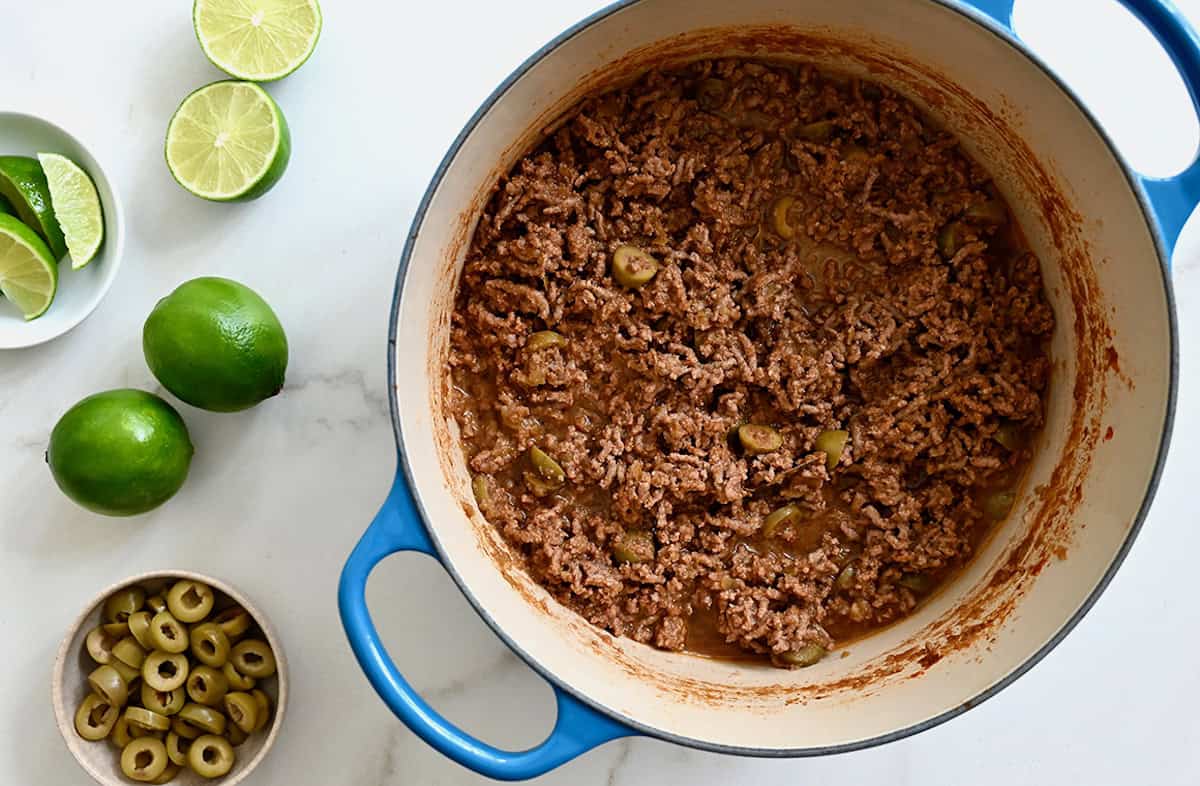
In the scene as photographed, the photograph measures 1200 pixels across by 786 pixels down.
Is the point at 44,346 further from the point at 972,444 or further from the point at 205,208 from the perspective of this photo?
the point at 972,444

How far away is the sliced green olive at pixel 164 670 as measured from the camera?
2.57 metres

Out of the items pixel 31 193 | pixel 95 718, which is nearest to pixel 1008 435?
pixel 95 718

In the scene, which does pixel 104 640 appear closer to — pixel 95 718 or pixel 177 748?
pixel 95 718

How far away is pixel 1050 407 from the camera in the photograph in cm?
264

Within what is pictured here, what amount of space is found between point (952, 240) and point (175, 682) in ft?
7.03

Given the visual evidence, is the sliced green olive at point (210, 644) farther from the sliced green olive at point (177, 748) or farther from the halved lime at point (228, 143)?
the halved lime at point (228, 143)

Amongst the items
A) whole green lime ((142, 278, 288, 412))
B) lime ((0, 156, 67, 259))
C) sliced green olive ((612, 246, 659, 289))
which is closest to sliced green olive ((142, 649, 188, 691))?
whole green lime ((142, 278, 288, 412))

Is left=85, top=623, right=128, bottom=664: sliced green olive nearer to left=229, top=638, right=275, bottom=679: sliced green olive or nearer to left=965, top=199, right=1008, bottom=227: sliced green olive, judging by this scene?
left=229, top=638, right=275, bottom=679: sliced green olive

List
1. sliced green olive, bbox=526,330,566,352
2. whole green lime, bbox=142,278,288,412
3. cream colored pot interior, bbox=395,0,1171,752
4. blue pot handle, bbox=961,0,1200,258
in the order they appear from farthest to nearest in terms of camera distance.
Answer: sliced green olive, bbox=526,330,566,352, whole green lime, bbox=142,278,288,412, cream colored pot interior, bbox=395,0,1171,752, blue pot handle, bbox=961,0,1200,258

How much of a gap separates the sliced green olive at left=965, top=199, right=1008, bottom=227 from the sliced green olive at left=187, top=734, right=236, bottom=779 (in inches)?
87.3

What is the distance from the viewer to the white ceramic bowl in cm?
217

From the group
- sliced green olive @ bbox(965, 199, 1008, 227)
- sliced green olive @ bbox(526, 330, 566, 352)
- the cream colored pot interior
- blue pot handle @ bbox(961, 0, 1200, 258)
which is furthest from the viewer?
sliced green olive @ bbox(965, 199, 1008, 227)

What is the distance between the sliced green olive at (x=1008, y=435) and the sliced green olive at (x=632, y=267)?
0.92 meters

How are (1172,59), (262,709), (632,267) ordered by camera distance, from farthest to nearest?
(262,709) < (632,267) < (1172,59)
